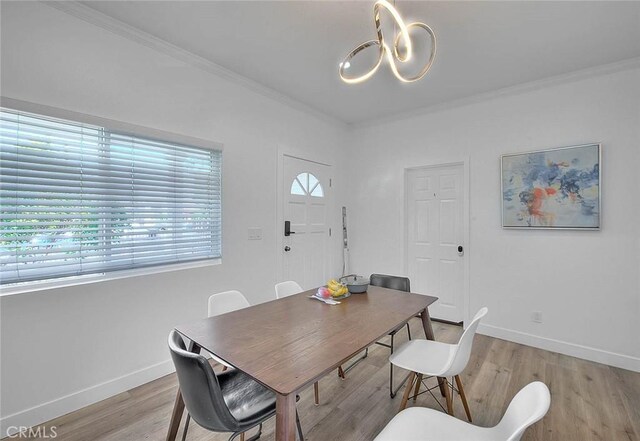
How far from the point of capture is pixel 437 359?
1.76 metres

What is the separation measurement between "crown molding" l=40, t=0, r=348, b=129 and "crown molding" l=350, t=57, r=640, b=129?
144 centimetres

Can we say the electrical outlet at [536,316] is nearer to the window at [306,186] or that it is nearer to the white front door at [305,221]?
the white front door at [305,221]

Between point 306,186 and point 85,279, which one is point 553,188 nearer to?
point 306,186

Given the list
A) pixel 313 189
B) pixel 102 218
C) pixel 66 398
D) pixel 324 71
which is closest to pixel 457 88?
pixel 324 71

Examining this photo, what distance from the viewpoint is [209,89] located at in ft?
8.85

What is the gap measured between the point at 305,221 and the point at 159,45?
2.28 m

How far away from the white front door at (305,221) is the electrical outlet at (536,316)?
238 centimetres

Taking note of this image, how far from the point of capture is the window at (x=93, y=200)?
1.77m

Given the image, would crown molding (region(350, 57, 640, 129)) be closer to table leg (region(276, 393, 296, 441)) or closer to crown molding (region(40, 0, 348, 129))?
crown molding (region(40, 0, 348, 129))

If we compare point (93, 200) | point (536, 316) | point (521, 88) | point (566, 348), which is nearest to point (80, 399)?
point (93, 200)

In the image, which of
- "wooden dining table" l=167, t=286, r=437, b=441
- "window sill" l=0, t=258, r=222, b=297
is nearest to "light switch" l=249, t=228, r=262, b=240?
"window sill" l=0, t=258, r=222, b=297

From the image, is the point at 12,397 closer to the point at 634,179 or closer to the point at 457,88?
the point at 457,88

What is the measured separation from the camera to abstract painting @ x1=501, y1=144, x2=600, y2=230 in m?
2.70

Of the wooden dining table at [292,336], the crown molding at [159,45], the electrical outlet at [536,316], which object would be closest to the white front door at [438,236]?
the electrical outlet at [536,316]
